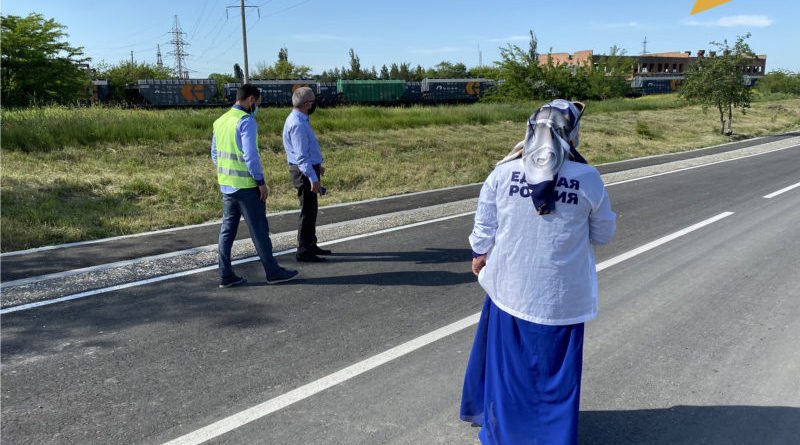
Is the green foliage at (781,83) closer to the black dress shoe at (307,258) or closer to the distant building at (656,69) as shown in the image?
the distant building at (656,69)

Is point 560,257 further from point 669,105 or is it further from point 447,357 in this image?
point 669,105

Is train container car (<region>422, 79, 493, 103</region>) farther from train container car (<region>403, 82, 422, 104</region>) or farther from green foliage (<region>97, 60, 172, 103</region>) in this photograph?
green foliage (<region>97, 60, 172, 103</region>)

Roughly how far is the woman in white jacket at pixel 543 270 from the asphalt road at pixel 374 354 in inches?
23.5

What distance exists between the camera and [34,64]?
994 inches

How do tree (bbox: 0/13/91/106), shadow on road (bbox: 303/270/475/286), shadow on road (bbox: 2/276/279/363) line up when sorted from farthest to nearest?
tree (bbox: 0/13/91/106)
shadow on road (bbox: 303/270/475/286)
shadow on road (bbox: 2/276/279/363)

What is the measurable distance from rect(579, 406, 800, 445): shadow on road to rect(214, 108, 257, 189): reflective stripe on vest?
391 centimetres

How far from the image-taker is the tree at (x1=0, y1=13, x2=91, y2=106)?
24484mm

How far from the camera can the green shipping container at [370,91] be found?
4725cm

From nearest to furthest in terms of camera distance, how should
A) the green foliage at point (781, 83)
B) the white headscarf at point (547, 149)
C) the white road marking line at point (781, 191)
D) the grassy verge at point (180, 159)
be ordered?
the white headscarf at point (547, 149), the grassy verge at point (180, 159), the white road marking line at point (781, 191), the green foliage at point (781, 83)

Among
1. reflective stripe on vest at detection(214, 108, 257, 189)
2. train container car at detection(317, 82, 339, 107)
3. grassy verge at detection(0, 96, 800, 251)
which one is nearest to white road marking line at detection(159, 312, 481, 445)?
reflective stripe on vest at detection(214, 108, 257, 189)

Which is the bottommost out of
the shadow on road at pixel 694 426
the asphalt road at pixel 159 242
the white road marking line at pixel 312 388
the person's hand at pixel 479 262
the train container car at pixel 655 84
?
the shadow on road at pixel 694 426

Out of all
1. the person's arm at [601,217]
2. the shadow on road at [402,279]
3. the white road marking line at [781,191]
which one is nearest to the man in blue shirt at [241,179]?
the shadow on road at [402,279]

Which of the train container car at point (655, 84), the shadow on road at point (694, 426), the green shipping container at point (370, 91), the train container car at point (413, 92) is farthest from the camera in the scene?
the train container car at point (655, 84)

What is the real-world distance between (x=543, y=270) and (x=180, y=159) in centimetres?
1380
